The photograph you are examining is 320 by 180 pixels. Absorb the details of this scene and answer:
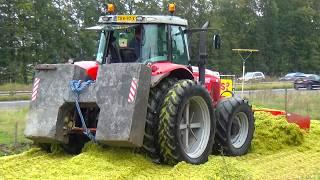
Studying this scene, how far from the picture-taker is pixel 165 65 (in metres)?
8.95

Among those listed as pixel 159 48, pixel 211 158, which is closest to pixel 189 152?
pixel 211 158

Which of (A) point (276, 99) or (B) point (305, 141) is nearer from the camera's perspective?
(B) point (305, 141)

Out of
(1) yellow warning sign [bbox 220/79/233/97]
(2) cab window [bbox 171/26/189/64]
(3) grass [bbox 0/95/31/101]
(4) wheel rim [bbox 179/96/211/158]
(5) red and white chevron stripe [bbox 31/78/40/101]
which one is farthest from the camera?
(3) grass [bbox 0/95/31/101]

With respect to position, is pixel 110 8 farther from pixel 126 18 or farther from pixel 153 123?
pixel 153 123

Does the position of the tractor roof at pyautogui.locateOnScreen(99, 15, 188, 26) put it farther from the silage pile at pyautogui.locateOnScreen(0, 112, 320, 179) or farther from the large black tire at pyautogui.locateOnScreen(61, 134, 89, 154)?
the silage pile at pyautogui.locateOnScreen(0, 112, 320, 179)

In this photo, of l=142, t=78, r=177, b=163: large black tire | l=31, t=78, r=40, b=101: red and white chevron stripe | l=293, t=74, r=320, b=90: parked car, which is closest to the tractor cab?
l=142, t=78, r=177, b=163: large black tire

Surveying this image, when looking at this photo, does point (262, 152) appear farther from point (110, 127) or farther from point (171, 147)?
point (110, 127)

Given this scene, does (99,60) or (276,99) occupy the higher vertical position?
(99,60)

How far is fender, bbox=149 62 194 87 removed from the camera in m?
8.49

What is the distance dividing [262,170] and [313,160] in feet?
4.88

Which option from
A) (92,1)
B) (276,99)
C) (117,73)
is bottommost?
(276,99)

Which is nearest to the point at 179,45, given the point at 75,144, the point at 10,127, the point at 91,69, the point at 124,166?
the point at 91,69

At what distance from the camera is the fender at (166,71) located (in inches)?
334

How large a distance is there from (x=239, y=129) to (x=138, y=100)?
3.33m
